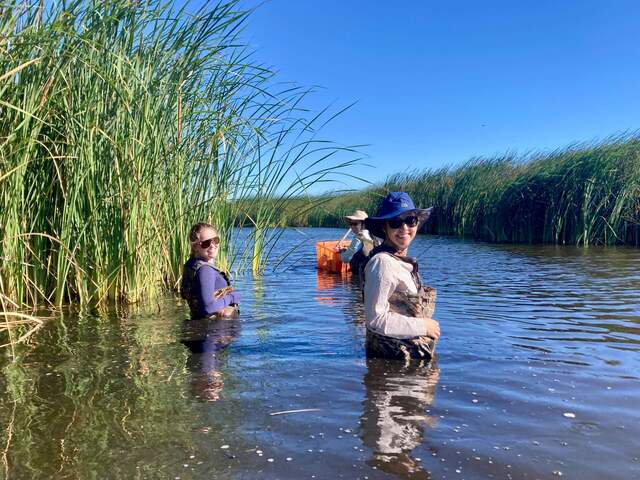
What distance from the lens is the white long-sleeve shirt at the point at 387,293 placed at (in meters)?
3.74

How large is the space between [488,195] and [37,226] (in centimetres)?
1932

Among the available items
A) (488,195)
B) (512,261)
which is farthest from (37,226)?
(488,195)

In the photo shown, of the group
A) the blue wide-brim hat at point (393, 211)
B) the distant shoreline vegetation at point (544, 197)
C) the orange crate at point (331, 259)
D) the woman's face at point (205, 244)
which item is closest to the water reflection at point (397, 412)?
the blue wide-brim hat at point (393, 211)

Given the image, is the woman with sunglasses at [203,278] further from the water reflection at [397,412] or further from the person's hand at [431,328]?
the person's hand at [431,328]

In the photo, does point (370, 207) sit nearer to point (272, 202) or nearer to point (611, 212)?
point (611, 212)

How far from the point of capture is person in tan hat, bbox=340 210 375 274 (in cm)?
961

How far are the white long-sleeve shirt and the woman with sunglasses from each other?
1.77 m

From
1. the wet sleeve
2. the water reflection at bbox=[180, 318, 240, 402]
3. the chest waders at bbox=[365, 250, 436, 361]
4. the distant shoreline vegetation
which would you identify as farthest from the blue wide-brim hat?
the distant shoreline vegetation

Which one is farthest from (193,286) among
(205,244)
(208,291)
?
(205,244)

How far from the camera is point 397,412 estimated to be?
317cm

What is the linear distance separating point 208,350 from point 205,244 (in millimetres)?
998

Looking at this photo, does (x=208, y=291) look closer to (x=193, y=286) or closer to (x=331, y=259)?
(x=193, y=286)

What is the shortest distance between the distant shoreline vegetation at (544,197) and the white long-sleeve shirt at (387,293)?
9.56 m

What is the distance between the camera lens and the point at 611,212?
1741cm
